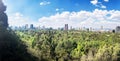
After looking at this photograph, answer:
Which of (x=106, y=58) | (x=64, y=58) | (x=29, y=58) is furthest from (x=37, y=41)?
(x=29, y=58)

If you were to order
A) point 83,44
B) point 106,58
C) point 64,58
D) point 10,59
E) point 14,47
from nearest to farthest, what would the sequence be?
point 10,59 < point 14,47 < point 64,58 < point 106,58 < point 83,44

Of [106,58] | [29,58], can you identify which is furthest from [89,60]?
[29,58]

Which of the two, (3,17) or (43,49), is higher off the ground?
(3,17)

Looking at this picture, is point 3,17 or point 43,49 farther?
point 43,49

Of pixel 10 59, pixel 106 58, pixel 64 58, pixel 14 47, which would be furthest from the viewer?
pixel 106 58

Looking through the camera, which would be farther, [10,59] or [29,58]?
[29,58]

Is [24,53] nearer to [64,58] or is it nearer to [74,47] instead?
[64,58]

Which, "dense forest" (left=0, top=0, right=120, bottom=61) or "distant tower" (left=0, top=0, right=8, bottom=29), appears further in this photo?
"distant tower" (left=0, top=0, right=8, bottom=29)

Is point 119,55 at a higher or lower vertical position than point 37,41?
lower

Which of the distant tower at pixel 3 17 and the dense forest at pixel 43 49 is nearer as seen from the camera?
the dense forest at pixel 43 49

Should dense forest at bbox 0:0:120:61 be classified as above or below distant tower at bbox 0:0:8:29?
below

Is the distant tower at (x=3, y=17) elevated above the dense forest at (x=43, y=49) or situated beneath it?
elevated above
